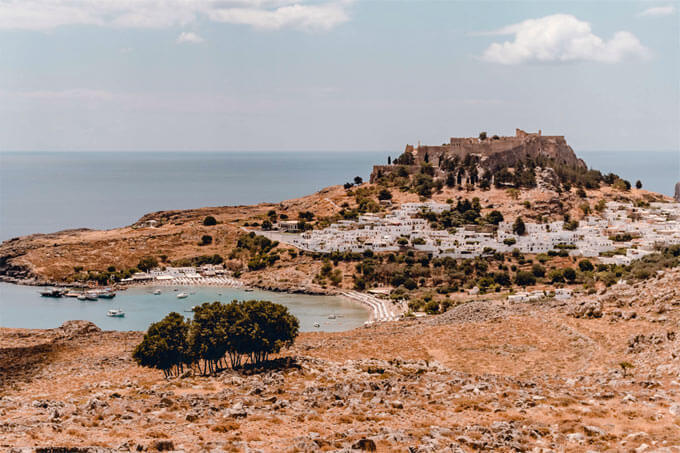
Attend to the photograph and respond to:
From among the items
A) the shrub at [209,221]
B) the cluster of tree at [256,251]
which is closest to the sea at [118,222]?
the cluster of tree at [256,251]

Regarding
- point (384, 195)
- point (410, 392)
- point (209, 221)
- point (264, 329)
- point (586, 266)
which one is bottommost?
point (586, 266)

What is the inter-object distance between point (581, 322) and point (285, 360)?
43.4ft

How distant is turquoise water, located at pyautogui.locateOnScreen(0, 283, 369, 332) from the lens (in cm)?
4594

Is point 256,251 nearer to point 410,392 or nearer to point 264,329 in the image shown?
point 264,329

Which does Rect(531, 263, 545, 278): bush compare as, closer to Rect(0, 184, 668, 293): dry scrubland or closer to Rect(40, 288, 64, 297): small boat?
Rect(0, 184, 668, 293): dry scrubland

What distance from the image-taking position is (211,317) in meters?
23.3

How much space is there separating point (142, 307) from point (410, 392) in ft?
127

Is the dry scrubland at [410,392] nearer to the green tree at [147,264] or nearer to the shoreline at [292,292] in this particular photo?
the shoreline at [292,292]

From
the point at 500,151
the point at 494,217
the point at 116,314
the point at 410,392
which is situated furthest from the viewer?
the point at 500,151

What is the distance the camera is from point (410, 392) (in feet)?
57.2

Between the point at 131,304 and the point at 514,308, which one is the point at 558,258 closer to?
the point at 514,308

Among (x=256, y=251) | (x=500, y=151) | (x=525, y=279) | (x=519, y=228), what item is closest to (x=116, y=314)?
(x=256, y=251)

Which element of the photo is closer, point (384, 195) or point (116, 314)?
point (116, 314)

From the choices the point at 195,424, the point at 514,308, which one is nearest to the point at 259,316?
the point at 195,424
